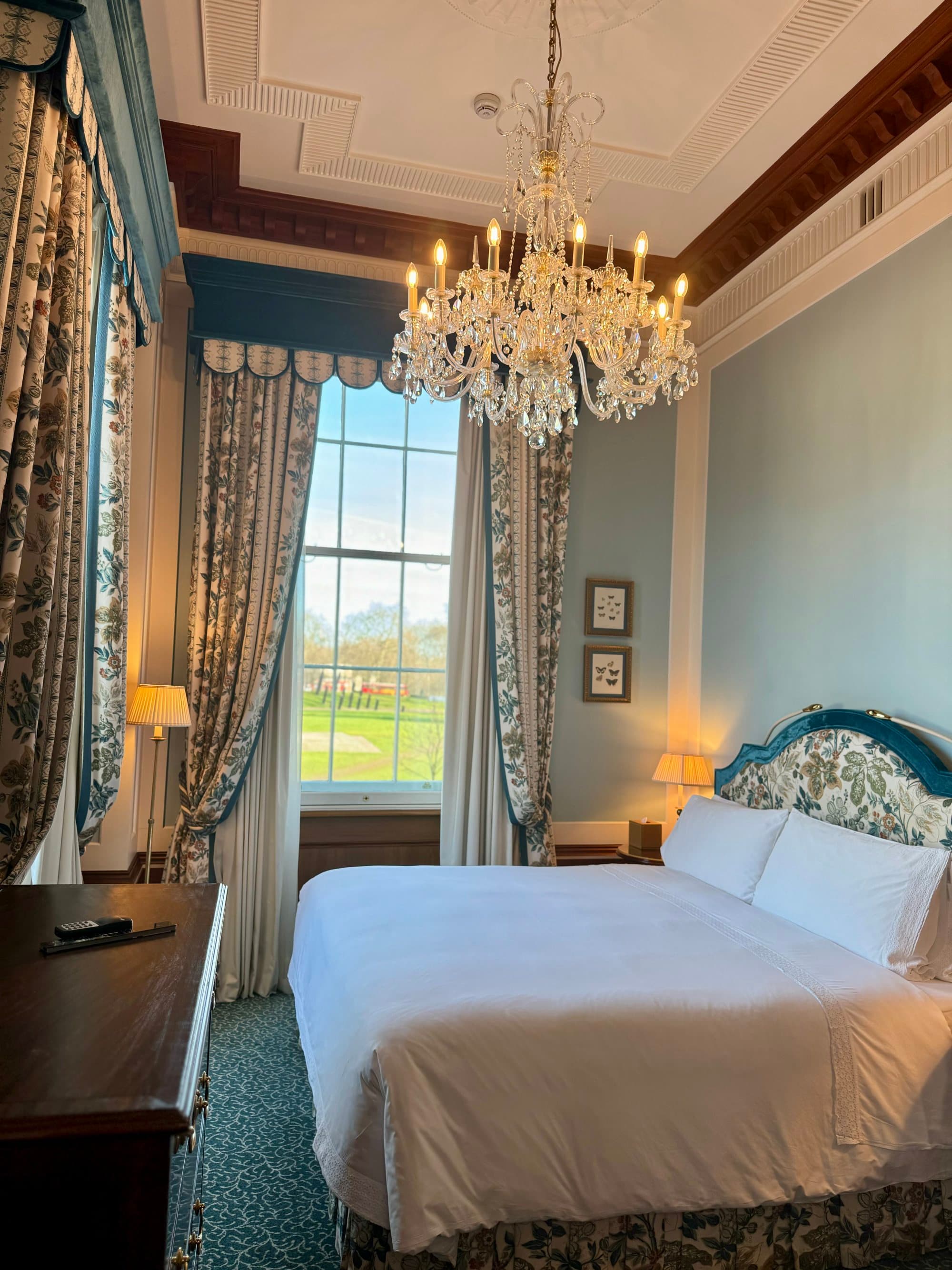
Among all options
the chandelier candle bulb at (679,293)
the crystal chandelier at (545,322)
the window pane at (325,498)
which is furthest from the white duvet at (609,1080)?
the window pane at (325,498)

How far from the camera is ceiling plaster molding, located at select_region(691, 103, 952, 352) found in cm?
331

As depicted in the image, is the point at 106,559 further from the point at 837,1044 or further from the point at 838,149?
the point at 838,149

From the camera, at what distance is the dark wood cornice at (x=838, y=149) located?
3.06 meters

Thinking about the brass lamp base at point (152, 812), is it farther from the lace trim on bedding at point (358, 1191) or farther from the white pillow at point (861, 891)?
the white pillow at point (861, 891)

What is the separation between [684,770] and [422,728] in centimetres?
145

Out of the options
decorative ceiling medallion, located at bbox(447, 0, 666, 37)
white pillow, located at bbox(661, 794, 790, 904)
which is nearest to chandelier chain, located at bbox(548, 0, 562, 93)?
decorative ceiling medallion, located at bbox(447, 0, 666, 37)

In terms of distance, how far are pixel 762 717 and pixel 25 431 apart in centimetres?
353

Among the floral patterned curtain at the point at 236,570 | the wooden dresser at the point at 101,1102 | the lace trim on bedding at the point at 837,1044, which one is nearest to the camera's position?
the wooden dresser at the point at 101,1102

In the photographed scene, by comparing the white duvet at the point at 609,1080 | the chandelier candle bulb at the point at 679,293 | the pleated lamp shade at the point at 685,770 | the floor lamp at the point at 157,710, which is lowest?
the white duvet at the point at 609,1080

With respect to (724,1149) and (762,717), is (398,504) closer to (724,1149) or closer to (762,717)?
(762,717)

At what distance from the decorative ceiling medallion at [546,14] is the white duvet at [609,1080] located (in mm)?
3110

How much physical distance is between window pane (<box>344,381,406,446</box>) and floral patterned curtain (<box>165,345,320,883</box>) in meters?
0.38

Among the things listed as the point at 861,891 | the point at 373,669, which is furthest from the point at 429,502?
the point at 861,891

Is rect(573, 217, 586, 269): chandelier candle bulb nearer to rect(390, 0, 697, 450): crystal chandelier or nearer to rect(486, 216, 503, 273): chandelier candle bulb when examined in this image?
rect(390, 0, 697, 450): crystal chandelier
